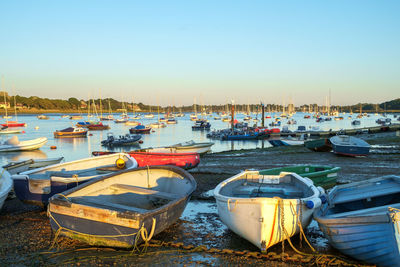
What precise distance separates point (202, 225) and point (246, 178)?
74.7 inches

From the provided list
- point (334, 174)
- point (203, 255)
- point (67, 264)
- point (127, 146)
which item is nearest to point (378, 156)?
point (334, 174)

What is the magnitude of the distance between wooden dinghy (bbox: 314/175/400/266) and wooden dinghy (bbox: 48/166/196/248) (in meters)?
3.21

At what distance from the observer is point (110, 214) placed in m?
6.06

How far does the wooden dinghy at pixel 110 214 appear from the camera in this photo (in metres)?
6.10

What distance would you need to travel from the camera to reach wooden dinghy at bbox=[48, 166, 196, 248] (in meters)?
6.10

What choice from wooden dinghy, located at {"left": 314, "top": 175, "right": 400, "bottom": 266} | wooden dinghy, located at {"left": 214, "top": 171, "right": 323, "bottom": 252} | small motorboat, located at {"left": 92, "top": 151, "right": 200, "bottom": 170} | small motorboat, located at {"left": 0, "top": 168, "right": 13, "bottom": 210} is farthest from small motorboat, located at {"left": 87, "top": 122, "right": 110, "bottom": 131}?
wooden dinghy, located at {"left": 314, "top": 175, "right": 400, "bottom": 266}

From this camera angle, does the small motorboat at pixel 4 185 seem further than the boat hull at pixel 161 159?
No

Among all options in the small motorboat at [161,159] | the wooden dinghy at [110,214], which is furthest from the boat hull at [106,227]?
the small motorboat at [161,159]

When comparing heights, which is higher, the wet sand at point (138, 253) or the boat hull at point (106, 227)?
the boat hull at point (106, 227)

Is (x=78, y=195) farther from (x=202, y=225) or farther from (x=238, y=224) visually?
(x=238, y=224)

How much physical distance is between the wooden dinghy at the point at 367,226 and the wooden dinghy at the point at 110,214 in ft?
10.5

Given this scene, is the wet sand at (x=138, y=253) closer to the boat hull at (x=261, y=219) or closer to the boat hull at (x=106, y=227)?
A: the boat hull at (x=106, y=227)

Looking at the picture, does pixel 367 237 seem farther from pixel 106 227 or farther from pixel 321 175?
pixel 321 175

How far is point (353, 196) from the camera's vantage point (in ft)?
23.4
